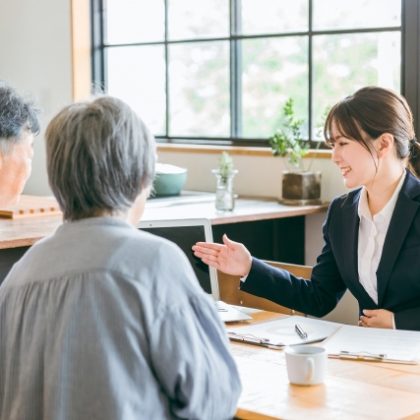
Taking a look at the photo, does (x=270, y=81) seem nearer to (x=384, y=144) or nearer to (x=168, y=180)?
(x=168, y=180)

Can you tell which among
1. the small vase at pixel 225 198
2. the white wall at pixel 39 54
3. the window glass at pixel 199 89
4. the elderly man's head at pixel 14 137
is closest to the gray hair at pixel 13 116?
the elderly man's head at pixel 14 137

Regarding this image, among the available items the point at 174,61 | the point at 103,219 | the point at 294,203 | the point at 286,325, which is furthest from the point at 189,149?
the point at 103,219

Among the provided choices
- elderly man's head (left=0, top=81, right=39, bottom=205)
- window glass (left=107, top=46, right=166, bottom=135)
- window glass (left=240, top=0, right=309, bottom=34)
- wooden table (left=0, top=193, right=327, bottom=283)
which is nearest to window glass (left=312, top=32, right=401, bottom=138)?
window glass (left=240, top=0, right=309, bottom=34)

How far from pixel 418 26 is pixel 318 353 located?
2307mm

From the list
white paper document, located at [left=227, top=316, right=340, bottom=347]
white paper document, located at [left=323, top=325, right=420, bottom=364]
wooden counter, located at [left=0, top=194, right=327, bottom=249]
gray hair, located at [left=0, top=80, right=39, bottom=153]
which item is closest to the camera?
white paper document, located at [left=323, top=325, right=420, bottom=364]

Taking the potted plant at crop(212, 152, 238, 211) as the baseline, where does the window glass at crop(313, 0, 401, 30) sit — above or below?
above

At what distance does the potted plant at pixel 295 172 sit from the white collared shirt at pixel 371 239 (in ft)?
4.34

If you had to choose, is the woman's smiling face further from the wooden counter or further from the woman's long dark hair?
the wooden counter

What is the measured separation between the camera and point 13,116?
8.44ft

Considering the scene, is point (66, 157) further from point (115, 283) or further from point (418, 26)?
point (418, 26)

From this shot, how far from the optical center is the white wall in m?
5.38

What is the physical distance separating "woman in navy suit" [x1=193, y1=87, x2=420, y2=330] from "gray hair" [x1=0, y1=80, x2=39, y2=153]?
1.88 feet

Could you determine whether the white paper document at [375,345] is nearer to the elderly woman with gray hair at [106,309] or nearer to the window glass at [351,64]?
the elderly woman with gray hair at [106,309]

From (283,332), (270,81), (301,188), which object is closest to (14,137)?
(283,332)
